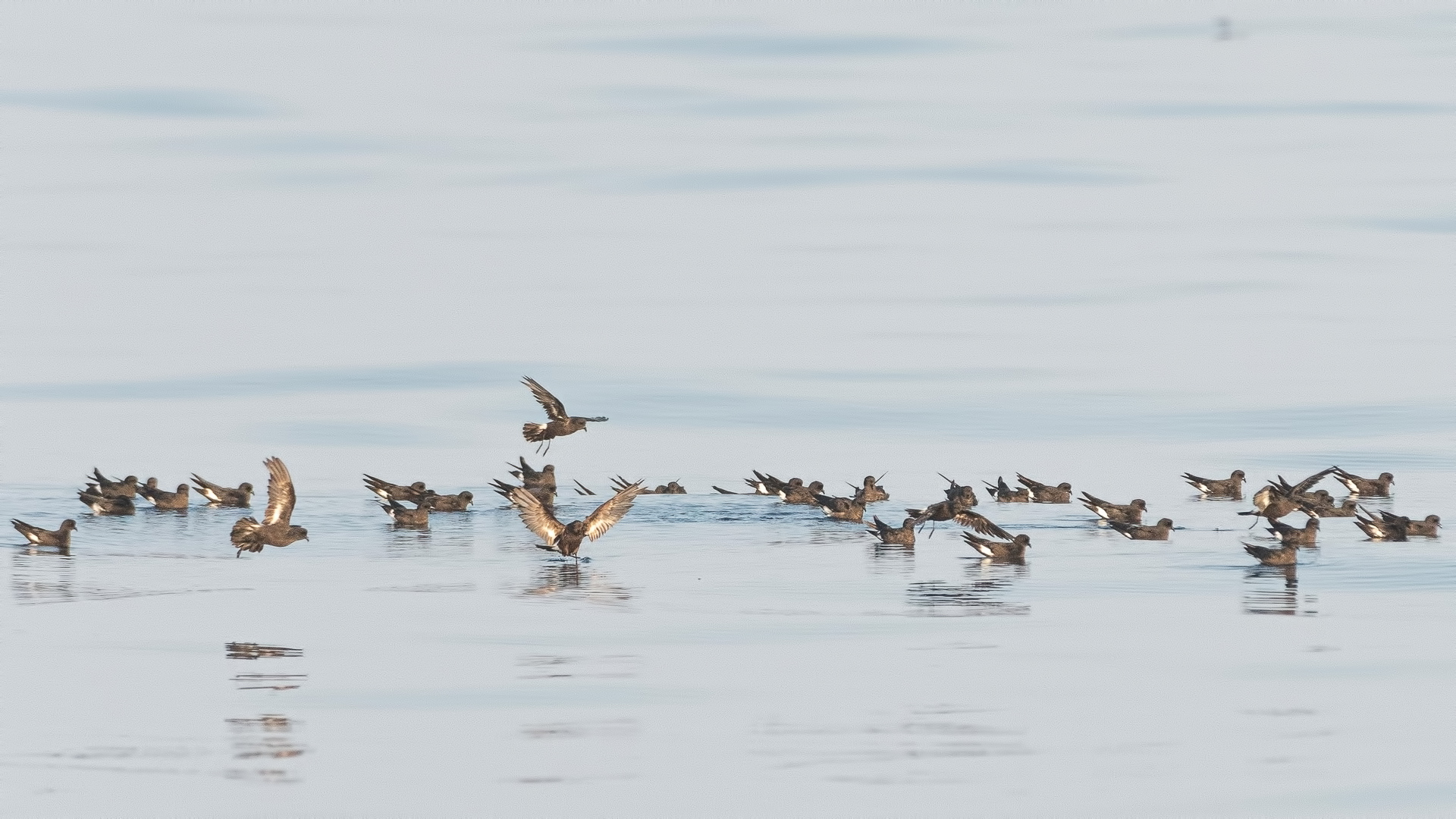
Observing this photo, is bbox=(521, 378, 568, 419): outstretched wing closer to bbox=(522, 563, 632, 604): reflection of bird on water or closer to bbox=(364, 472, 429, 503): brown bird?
bbox=(364, 472, 429, 503): brown bird

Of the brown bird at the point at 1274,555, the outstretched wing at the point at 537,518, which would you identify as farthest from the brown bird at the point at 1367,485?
the outstretched wing at the point at 537,518

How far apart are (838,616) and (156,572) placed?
781 centimetres

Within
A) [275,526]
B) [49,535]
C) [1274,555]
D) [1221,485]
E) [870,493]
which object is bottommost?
[1274,555]

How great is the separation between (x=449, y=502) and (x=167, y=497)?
13.7 feet

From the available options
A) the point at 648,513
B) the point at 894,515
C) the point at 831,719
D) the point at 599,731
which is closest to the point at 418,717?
the point at 599,731

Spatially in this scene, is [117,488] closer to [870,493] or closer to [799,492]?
[799,492]

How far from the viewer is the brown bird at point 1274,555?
23.8 meters

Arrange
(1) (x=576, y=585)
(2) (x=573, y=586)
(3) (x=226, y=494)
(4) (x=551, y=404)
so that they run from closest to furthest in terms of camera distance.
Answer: (2) (x=573, y=586) < (1) (x=576, y=585) < (4) (x=551, y=404) < (3) (x=226, y=494)

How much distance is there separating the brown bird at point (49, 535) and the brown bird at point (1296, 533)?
14460 mm

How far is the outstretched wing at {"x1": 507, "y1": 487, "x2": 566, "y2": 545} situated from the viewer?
80.6 ft

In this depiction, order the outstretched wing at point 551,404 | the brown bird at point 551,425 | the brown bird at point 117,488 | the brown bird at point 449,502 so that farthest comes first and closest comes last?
the brown bird at point 117,488 < the brown bird at point 449,502 < the brown bird at point 551,425 < the outstretched wing at point 551,404

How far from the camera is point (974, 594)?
21797mm

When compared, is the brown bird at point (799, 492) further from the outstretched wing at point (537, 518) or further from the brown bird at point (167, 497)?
the brown bird at point (167, 497)

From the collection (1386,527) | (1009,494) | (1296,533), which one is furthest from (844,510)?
(1386,527)
